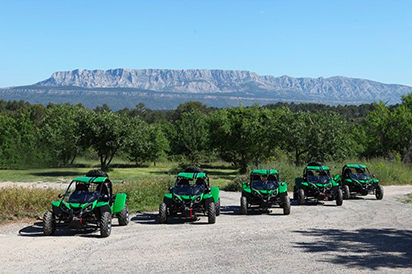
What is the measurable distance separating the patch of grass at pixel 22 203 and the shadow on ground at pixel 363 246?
30.0ft

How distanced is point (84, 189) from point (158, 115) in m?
133

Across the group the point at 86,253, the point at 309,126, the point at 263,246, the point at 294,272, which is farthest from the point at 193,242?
the point at 309,126

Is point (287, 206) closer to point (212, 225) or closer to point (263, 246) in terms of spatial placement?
point (212, 225)

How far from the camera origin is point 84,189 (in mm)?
14398

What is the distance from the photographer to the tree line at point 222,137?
48531mm

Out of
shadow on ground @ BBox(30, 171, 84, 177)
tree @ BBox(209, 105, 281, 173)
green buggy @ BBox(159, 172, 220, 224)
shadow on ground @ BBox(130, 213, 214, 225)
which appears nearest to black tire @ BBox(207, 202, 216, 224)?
green buggy @ BBox(159, 172, 220, 224)

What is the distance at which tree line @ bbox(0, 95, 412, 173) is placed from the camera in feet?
159

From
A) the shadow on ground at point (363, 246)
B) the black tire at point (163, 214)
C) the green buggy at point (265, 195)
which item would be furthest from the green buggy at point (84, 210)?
the green buggy at point (265, 195)

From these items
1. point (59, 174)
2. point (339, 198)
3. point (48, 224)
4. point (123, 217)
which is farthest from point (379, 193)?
point (59, 174)

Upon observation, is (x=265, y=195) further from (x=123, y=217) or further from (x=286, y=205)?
(x=123, y=217)

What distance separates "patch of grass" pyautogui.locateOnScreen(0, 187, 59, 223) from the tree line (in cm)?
3178

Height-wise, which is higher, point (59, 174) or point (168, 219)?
point (168, 219)

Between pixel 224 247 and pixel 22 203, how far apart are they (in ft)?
28.4

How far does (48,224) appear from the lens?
1300cm
